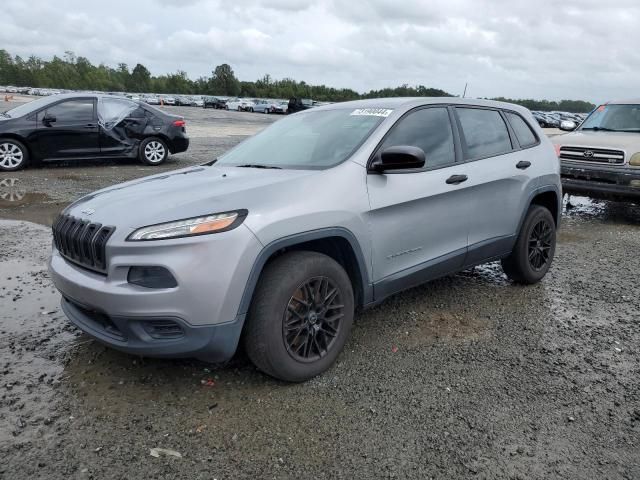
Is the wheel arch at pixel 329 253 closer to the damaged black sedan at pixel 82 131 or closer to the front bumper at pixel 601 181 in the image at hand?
the front bumper at pixel 601 181

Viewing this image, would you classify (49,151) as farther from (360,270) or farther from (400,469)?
(400,469)

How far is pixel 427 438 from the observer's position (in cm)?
272

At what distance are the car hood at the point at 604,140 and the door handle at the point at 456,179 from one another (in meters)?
5.40

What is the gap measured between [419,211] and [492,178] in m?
0.98

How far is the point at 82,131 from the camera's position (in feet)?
35.0

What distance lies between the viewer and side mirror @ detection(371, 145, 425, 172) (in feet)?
11.0

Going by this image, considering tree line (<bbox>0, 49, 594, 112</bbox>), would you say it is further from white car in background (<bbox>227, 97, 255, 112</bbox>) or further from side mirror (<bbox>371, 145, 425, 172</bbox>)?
side mirror (<bbox>371, 145, 425, 172</bbox>)

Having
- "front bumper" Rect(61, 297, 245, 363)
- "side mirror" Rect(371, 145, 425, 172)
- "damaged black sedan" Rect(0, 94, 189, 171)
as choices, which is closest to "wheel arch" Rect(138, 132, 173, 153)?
"damaged black sedan" Rect(0, 94, 189, 171)

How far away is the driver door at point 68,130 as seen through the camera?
1034 cm

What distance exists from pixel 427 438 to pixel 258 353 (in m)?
1.01

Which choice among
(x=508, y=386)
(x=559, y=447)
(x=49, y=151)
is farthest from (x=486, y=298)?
(x=49, y=151)

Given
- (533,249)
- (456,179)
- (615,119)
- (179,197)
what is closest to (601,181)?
(615,119)

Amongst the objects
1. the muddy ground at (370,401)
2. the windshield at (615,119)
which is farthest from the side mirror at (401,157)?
the windshield at (615,119)

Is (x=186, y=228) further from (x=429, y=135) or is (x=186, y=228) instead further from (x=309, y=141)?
(x=429, y=135)
